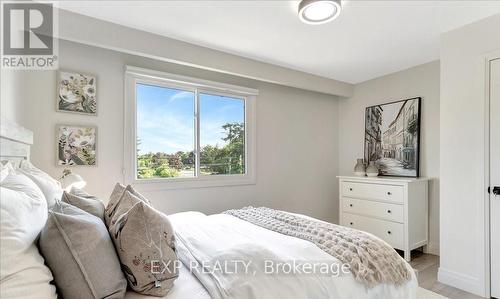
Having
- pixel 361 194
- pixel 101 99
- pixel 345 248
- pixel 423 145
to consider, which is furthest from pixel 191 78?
pixel 423 145

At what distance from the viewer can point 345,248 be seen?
1.47 metres

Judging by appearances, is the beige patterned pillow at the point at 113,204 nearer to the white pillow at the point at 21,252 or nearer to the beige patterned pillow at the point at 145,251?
the beige patterned pillow at the point at 145,251

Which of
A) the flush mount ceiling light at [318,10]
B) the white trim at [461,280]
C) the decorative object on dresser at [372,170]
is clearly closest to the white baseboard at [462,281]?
the white trim at [461,280]

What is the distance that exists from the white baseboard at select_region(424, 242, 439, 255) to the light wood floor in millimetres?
70

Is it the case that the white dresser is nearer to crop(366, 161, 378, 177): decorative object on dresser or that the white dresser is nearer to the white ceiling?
crop(366, 161, 378, 177): decorative object on dresser

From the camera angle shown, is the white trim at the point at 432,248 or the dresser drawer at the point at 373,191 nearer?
Result: the dresser drawer at the point at 373,191

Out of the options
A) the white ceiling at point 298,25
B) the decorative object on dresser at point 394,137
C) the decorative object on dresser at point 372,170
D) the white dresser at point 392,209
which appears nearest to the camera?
the white ceiling at point 298,25

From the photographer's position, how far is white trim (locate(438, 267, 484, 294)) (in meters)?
2.24

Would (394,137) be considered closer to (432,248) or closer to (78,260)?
(432,248)

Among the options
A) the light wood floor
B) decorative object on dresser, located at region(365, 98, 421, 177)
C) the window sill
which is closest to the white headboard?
the window sill

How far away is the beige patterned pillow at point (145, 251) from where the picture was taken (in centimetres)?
104

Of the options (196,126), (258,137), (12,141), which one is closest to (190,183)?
(196,126)

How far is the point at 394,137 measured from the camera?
3539mm

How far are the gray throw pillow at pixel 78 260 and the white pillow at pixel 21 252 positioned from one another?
0.04m
